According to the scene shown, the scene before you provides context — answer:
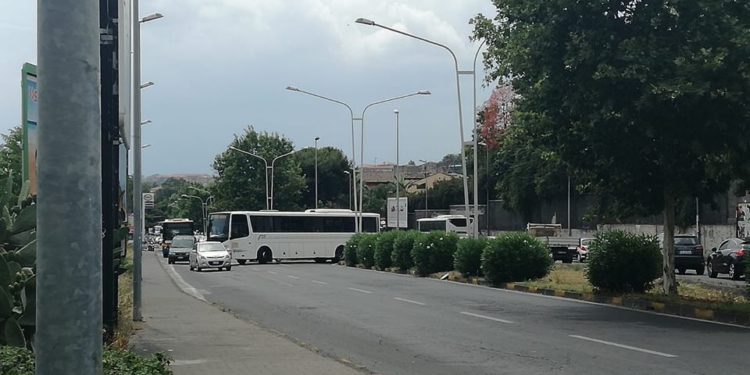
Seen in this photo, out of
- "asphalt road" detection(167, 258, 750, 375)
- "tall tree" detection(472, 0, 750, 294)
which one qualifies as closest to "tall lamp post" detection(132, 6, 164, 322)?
"asphalt road" detection(167, 258, 750, 375)

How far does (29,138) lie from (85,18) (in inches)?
343

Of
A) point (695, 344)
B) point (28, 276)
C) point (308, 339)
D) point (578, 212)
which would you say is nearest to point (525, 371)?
point (695, 344)

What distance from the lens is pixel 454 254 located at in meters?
33.6

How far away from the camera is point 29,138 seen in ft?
38.8

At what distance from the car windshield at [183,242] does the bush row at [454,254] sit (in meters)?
13.8

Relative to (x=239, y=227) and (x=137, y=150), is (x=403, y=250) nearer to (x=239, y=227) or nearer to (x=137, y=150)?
(x=239, y=227)

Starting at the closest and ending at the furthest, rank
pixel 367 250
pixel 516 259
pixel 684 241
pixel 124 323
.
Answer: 1. pixel 124 323
2. pixel 516 259
3. pixel 684 241
4. pixel 367 250

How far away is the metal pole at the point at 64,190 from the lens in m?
3.68

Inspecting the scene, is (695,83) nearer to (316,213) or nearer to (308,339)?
(308,339)

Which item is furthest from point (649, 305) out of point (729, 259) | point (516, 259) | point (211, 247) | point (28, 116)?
point (211, 247)

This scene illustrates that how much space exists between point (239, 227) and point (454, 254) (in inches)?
824

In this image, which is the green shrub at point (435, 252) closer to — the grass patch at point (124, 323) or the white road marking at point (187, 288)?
the white road marking at point (187, 288)

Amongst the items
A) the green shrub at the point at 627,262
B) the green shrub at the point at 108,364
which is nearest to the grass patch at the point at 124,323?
the green shrub at the point at 108,364

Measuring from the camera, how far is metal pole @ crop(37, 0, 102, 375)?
368 centimetres
